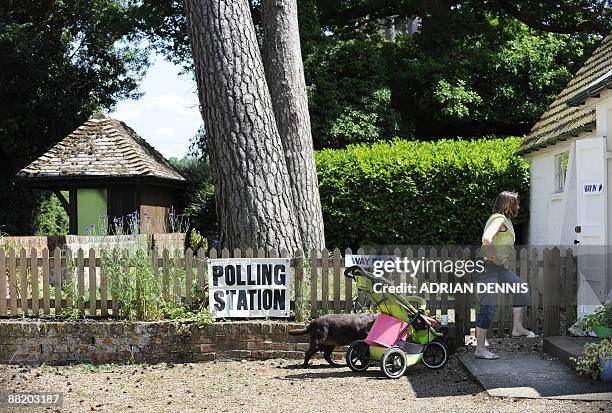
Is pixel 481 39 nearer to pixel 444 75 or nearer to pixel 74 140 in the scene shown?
pixel 444 75

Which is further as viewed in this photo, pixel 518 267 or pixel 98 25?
pixel 98 25

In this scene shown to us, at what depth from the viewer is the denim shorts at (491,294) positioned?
30.1ft

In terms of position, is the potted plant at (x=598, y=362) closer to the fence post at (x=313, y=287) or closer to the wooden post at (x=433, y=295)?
the wooden post at (x=433, y=295)

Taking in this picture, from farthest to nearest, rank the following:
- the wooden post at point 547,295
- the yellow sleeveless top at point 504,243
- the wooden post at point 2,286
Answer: the wooden post at point 2,286 < the wooden post at point 547,295 < the yellow sleeveless top at point 504,243

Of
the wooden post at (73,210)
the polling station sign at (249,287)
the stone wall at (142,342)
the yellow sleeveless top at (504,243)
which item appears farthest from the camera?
the wooden post at (73,210)

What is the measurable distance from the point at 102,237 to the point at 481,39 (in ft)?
64.1

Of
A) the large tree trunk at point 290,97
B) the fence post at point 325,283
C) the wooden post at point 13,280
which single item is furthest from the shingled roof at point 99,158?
the fence post at point 325,283

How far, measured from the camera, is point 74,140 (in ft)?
75.0

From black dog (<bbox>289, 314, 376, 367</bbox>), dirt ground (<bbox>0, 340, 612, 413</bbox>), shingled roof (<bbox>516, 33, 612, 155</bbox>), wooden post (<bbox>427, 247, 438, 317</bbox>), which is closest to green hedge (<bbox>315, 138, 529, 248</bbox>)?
shingled roof (<bbox>516, 33, 612, 155</bbox>)

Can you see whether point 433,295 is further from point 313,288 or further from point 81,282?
point 81,282

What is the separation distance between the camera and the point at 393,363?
8883 mm

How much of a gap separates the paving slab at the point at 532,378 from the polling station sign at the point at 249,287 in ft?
7.83

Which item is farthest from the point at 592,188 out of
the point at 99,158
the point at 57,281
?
the point at 99,158

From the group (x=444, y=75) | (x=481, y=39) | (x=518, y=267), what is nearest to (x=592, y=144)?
(x=518, y=267)
